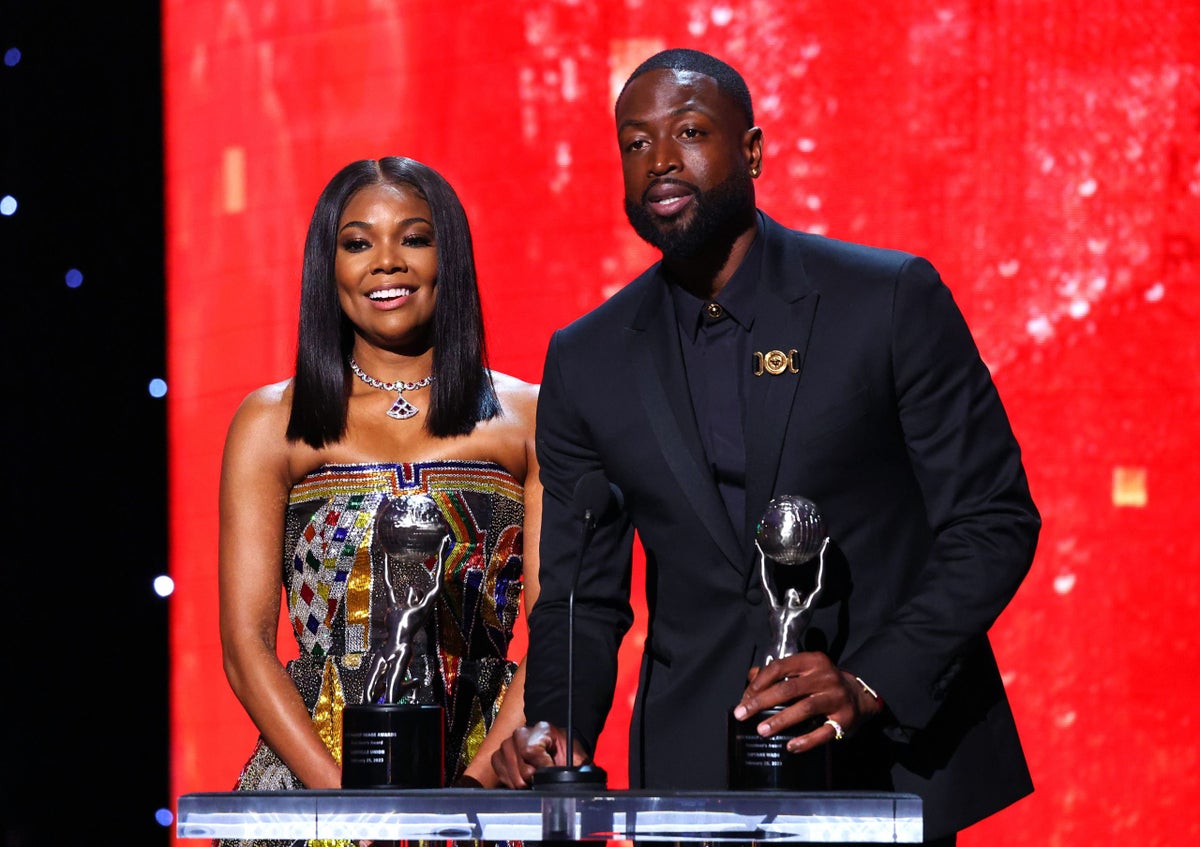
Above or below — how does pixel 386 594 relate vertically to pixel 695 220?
below

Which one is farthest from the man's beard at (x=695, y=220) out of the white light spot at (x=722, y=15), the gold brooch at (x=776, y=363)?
the white light spot at (x=722, y=15)

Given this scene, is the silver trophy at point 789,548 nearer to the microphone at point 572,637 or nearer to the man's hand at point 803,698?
the man's hand at point 803,698

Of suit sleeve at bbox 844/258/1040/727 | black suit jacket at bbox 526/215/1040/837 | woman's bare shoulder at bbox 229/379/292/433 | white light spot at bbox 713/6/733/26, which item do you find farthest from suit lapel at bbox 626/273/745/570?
white light spot at bbox 713/6/733/26

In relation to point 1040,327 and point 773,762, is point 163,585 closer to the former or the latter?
point 1040,327

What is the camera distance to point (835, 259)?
232 centimetres

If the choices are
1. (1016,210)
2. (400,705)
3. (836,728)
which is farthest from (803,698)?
(1016,210)

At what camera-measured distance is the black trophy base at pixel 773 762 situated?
1.80 m

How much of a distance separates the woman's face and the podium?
127cm

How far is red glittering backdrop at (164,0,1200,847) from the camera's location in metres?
3.40

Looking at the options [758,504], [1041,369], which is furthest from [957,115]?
[758,504]

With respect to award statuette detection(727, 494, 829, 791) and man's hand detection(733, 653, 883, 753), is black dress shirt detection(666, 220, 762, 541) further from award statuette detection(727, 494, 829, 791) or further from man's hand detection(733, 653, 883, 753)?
man's hand detection(733, 653, 883, 753)

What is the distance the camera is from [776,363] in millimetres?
2234

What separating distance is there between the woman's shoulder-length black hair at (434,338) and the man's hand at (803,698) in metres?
1.19

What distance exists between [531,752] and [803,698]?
14.2 inches
